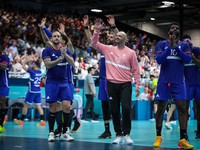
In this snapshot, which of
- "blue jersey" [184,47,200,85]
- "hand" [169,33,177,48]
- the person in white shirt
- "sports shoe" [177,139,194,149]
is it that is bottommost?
the person in white shirt

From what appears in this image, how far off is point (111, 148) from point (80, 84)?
30.7ft

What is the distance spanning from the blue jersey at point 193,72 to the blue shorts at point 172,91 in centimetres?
120

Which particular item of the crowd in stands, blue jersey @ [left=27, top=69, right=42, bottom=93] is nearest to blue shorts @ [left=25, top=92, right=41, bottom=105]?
blue jersey @ [left=27, top=69, right=42, bottom=93]

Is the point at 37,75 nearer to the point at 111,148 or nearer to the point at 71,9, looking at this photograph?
the point at 111,148

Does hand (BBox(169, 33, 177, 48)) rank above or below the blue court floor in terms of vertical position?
above

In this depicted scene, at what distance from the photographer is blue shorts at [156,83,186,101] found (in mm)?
5230

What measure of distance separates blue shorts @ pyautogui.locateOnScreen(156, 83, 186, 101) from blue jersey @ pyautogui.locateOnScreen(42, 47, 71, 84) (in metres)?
1.94

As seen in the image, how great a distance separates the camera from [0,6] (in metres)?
20.4

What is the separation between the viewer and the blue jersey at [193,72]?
6391 millimetres

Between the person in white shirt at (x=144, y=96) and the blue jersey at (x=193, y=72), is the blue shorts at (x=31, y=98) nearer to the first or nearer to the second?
the person in white shirt at (x=144, y=96)

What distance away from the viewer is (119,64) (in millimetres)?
5660

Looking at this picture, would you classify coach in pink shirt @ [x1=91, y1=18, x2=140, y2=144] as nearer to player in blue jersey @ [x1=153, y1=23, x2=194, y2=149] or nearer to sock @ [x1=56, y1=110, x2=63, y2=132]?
player in blue jersey @ [x1=153, y1=23, x2=194, y2=149]

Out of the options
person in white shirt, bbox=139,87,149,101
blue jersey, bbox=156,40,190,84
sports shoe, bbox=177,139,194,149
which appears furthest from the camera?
person in white shirt, bbox=139,87,149,101

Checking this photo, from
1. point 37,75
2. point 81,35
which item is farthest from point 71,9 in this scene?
point 37,75
